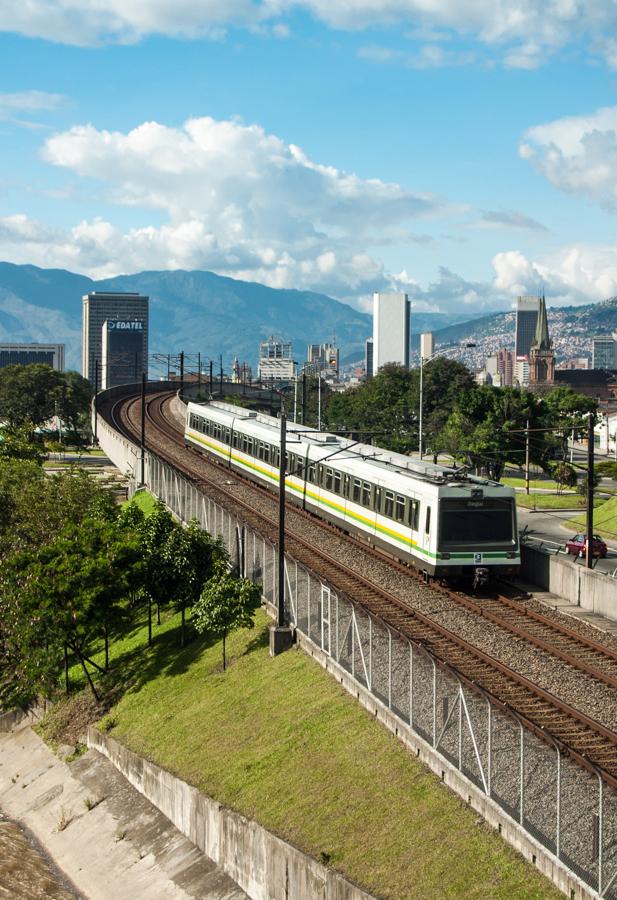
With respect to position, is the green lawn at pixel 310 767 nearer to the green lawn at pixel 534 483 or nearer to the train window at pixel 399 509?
the train window at pixel 399 509

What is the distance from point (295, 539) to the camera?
41625mm

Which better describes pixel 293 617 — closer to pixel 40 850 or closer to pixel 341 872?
pixel 40 850

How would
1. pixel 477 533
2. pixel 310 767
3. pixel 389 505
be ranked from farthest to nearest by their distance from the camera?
pixel 389 505 < pixel 477 533 < pixel 310 767

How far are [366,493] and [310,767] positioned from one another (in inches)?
704

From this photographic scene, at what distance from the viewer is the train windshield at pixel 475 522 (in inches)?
1308

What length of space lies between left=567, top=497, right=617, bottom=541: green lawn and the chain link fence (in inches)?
1078

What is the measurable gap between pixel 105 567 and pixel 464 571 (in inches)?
439

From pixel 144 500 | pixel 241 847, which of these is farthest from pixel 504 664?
pixel 144 500

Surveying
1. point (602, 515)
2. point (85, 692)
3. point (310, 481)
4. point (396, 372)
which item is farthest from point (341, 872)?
point (396, 372)

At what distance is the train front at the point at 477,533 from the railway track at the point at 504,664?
37.4 inches

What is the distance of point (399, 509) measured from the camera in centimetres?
3619

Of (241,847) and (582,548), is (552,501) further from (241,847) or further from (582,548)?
(241,847)

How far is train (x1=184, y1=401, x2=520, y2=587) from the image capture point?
3322 centimetres

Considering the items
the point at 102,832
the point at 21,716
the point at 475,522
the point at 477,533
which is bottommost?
the point at 21,716
